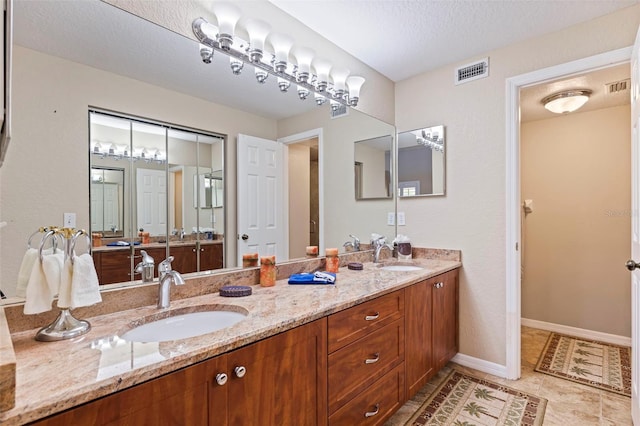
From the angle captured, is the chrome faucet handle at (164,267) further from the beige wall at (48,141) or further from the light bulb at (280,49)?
the light bulb at (280,49)

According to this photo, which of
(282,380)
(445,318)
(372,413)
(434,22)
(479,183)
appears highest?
(434,22)

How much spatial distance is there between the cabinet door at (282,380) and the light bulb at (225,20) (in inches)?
54.7

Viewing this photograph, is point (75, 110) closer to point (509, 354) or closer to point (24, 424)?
point (24, 424)

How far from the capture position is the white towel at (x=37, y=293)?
93cm

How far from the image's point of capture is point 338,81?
90.0 inches

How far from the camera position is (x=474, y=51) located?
2404 millimetres

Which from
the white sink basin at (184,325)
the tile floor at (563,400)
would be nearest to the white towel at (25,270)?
the white sink basin at (184,325)

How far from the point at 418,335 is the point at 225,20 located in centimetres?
203

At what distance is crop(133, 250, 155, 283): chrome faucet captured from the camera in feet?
4.39

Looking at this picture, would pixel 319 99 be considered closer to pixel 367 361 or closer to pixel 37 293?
pixel 367 361

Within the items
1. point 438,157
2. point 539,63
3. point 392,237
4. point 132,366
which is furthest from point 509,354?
point 132,366

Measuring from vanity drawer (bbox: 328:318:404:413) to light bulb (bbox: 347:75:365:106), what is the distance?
1.56m

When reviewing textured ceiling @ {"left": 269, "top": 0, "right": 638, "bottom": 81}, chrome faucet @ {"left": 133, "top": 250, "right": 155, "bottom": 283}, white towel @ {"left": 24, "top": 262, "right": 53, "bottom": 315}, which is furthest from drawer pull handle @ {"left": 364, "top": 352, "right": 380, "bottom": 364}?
textured ceiling @ {"left": 269, "top": 0, "right": 638, "bottom": 81}

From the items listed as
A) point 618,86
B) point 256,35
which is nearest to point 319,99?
point 256,35
